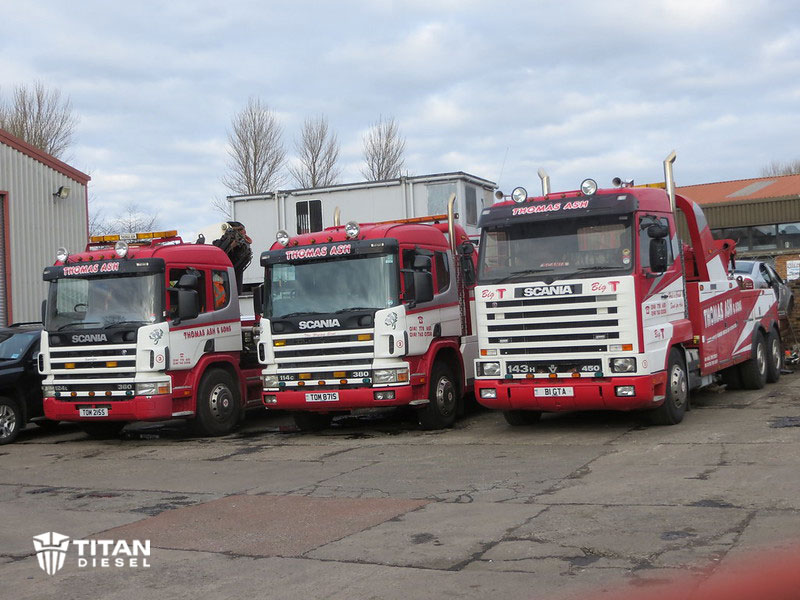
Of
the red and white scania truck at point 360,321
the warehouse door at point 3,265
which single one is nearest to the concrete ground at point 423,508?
the red and white scania truck at point 360,321

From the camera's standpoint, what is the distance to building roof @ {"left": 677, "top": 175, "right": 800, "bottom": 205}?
4069cm

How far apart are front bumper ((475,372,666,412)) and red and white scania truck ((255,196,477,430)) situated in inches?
49.6

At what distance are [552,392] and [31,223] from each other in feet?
52.5

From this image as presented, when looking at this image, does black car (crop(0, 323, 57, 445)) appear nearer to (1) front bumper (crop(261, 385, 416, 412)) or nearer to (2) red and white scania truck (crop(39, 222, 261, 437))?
(2) red and white scania truck (crop(39, 222, 261, 437))

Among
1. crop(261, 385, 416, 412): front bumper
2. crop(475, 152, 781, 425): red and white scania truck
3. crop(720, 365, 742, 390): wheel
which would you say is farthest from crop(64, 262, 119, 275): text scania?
crop(720, 365, 742, 390): wheel

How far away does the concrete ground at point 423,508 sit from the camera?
631 centimetres

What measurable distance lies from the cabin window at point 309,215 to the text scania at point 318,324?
6646 mm

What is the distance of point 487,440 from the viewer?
1247 cm

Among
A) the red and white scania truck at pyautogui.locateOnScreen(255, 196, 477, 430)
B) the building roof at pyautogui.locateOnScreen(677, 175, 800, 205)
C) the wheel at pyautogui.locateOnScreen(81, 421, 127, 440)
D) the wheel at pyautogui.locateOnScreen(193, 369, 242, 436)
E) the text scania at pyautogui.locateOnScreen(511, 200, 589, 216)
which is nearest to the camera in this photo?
the text scania at pyautogui.locateOnScreen(511, 200, 589, 216)

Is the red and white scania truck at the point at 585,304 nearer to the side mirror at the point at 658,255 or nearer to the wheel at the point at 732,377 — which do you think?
the side mirror at the point at 658,255

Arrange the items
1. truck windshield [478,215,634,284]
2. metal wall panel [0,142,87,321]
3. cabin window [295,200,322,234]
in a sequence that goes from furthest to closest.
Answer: metal wall panel [0,142,87,321] → cabin window [295,200,322,234] → truck windshield [478,215,634,284]

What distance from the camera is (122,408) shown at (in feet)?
44.9
